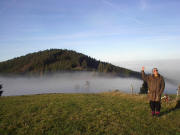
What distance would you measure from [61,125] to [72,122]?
2.56 feet

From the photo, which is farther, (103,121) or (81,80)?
(81,80)

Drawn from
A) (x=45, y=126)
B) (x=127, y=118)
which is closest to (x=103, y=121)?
(x=127, y=118)

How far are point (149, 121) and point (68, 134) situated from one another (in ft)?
17.2

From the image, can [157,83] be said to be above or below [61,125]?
above

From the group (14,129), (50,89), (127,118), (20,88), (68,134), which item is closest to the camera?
(68,134)

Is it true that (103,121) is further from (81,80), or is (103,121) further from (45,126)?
(81,80)

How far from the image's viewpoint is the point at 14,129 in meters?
7.91

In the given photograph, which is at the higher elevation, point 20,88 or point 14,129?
point 14,129

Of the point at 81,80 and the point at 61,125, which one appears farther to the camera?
the point at 81,80

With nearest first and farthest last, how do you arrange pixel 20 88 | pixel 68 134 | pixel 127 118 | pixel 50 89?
pixel 68 134 < pixel 127 118 < pixel 50 89 < pixel 20 88

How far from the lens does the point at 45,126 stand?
8203mm

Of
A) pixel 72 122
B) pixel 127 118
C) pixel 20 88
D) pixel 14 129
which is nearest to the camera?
pixel 14 129

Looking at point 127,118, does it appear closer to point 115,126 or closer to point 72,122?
point 115,126

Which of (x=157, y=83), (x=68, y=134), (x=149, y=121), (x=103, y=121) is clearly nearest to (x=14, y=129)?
(x=68, y=134)
